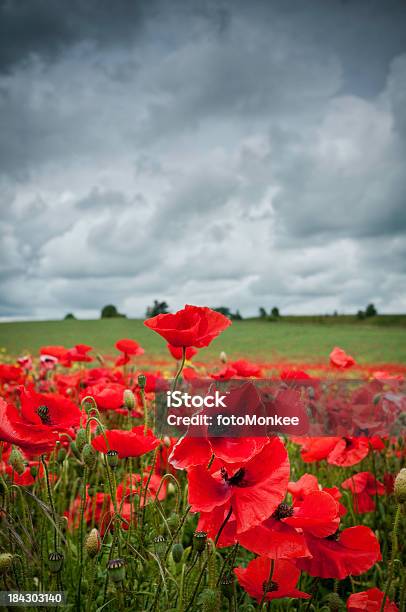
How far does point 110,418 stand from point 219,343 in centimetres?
1412

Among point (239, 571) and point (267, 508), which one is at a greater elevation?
point (267, 508)

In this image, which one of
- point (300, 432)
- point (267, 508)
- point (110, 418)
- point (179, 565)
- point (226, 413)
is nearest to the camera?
point (267, 508)

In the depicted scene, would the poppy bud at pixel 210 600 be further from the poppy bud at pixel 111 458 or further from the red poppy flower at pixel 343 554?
the poppy bud at pixel 111 458

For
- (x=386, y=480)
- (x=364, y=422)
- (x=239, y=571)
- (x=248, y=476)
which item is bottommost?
(x=386, y=480)

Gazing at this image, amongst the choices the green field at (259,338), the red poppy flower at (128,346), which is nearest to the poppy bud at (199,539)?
the red poppy flower at (128,346)

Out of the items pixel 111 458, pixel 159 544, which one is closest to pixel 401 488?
pixel 159 544

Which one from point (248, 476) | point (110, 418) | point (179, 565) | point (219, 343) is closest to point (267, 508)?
point (248, 476)

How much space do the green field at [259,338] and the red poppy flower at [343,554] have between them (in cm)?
1120

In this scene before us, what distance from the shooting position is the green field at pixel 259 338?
14.0m

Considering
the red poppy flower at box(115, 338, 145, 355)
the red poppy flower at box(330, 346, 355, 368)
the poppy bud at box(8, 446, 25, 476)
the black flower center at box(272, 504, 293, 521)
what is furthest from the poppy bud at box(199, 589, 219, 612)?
the red poppy flower at box(330, 346, 355, 368)

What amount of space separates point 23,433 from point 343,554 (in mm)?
748

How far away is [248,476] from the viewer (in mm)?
903

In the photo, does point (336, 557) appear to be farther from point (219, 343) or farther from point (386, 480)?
point (219, 343)

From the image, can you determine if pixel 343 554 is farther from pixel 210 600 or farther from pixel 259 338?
pixel 259 338
